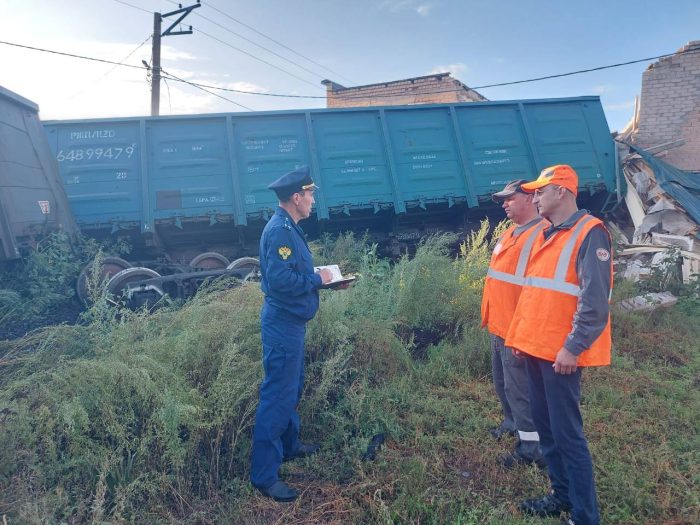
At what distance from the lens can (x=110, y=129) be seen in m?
7.17

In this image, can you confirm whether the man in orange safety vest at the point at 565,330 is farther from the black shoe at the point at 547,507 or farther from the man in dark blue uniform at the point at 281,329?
the man in dark blue uniform at the point at 281,329

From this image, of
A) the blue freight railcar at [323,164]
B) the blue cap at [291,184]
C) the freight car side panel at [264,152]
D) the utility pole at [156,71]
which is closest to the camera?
the blue cap at [291,184]

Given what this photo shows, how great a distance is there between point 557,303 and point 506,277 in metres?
Result: 0.79

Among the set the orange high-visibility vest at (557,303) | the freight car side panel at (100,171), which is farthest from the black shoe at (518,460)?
the freight car side panel at (100,171)

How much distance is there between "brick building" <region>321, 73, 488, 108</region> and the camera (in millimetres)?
16141

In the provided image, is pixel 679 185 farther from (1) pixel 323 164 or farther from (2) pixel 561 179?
(2) pixel 561 179

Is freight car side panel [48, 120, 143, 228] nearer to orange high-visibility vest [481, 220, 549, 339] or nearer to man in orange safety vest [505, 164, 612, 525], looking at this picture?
orange high-visibility vest [481, 220, 549, 339]

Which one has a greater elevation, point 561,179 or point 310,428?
point 561,179

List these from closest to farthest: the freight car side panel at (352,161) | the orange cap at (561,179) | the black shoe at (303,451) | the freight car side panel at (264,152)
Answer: the orange cap at (561,179)
the black shoe at (303,451)
the freight car side panel at (264,152)
the freight car side panel at (352,161)

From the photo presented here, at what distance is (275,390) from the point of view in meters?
2.73

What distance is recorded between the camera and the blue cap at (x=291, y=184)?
288cm

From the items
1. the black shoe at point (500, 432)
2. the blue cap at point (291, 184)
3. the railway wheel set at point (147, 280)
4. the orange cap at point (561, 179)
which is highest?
the blue cap at point (291, 184)

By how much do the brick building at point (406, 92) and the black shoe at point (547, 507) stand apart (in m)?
14.8

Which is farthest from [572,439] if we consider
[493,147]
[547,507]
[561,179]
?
[493,147]
